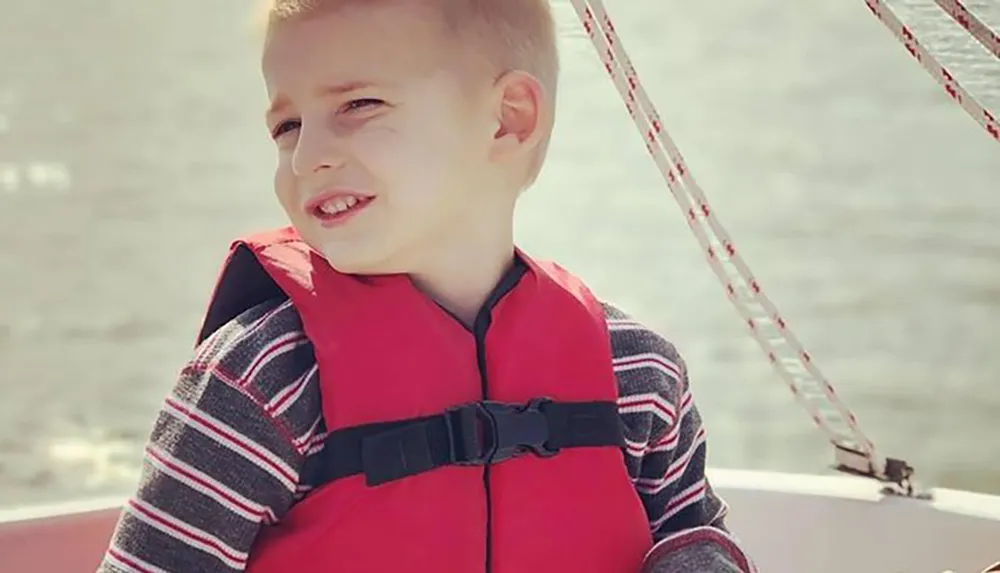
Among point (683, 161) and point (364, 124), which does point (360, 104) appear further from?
point (683, 161)

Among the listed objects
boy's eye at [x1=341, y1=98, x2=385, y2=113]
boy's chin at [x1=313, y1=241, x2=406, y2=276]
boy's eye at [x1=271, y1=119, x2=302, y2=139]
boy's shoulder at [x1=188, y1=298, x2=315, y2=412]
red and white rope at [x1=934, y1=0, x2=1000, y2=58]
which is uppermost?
boy's eye at [x1=271, y1=119, x2=302, y2=139]

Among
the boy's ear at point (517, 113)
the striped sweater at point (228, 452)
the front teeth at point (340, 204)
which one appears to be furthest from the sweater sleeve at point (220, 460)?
the boy's ear at point (517, 113)

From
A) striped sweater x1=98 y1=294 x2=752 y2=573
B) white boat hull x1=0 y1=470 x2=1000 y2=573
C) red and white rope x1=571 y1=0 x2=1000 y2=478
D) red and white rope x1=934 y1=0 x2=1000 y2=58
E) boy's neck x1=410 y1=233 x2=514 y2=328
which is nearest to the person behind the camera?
striped sweater x1=98 y1=294 x2=752 y2=573

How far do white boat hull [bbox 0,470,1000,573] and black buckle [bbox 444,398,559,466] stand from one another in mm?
616

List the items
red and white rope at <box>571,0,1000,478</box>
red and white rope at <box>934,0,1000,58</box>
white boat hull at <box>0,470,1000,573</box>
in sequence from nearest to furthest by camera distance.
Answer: red and white rope at <box>934,0,1000,58</box>, red and white rope at <box>571,0,1000,478</box>, white boat hull at <box>0,470,1000,573</box>

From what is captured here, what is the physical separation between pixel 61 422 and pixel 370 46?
2154 mm

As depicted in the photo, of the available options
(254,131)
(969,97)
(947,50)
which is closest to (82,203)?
(254,131)

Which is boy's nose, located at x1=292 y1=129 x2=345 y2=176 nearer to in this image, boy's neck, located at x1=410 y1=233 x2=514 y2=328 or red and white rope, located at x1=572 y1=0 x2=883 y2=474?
boy's neck, located at x1=410 y1=233 x2=514 y2=328

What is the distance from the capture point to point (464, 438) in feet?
3.90

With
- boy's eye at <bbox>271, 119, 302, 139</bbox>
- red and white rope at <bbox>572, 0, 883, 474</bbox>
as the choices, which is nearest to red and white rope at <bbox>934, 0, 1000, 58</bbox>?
red and white rope at <bbox>572, 0, 883, 474</bbox>

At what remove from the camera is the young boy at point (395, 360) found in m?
1.15

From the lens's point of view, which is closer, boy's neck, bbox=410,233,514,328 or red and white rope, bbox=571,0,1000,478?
boy's neck, bbox=410,233,514,328

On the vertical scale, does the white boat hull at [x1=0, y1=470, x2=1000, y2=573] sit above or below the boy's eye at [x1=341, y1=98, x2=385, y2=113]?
below

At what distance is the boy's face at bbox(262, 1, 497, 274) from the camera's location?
1.17m
